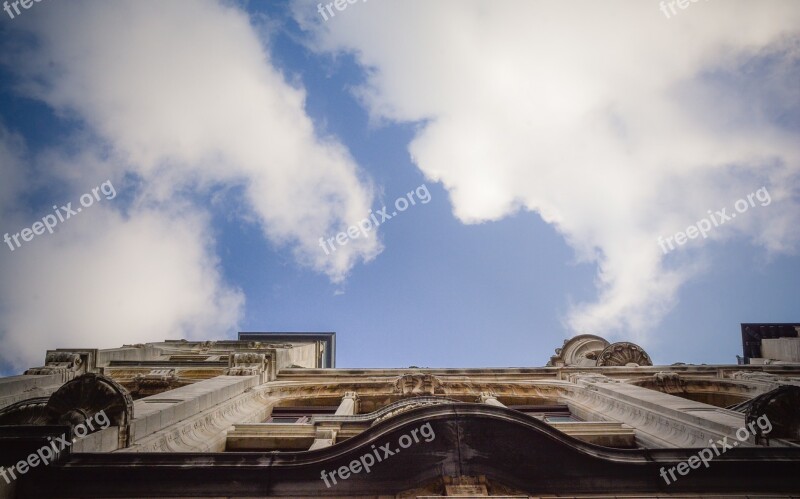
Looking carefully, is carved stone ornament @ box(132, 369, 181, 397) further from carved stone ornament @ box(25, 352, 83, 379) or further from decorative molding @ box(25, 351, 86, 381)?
carved stone ornament @ box(25, 352, 83, 379)

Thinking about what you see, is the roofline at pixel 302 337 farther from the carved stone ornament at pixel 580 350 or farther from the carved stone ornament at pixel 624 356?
the carved stone ornament at pixel 624 356

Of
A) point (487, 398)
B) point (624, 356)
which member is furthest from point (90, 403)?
point (624, 356)

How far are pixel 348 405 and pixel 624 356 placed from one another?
13.6 m

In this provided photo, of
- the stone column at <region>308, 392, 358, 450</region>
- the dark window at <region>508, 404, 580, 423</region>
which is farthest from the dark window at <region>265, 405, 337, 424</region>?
the dark window at <region>508, 404, 580, 423</region>

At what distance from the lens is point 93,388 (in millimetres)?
11430

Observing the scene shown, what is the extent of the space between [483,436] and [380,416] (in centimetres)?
423

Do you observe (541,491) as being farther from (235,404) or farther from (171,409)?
(235,404)

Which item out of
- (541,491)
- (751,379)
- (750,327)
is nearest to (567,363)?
(751,379)

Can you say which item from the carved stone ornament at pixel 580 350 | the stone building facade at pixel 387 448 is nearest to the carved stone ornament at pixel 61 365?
the stone building facade at pixel 387 448

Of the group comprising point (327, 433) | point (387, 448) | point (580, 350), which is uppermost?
point (580, 350)

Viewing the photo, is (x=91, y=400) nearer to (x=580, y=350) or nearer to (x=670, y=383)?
(x=670, y=383)

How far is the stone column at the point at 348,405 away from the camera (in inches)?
685

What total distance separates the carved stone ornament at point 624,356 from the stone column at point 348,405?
11.9m

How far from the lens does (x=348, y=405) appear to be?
18.2 meters
